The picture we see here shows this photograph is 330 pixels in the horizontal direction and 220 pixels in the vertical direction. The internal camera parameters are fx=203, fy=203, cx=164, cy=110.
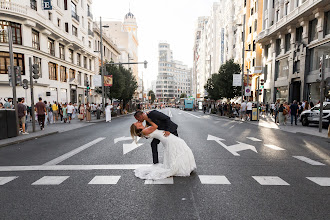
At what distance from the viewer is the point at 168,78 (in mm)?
163250

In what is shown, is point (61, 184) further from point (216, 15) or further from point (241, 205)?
point (216, 15)

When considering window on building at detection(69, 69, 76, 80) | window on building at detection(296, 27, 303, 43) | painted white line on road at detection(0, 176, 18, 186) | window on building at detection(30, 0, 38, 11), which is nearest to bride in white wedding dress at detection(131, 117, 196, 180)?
painted white line on road at detection(0, 176, 18, 186)

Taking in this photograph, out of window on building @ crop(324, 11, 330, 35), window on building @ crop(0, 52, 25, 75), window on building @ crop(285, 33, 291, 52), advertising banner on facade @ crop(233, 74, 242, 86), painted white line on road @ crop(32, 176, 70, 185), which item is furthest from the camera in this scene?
window on building @ crop(285, 33, 291, 52)

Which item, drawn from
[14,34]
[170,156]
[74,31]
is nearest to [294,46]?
[170,156]

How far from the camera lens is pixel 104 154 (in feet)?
21.8

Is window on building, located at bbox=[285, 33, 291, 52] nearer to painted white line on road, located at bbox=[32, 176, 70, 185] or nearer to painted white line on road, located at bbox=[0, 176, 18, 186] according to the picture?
painted white line on road, located at bbox=[32, 176, 70, 185]

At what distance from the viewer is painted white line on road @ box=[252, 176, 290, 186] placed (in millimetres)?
4086

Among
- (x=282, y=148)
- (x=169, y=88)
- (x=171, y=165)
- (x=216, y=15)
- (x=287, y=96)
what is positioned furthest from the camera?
(x=169, y=88)

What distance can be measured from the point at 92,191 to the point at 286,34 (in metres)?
30.9

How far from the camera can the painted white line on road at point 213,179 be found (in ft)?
13.7

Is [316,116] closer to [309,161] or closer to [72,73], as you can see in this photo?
[309,161]

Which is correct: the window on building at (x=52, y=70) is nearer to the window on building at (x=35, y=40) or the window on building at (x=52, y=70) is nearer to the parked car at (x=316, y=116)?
the window on building at (x=35, y=40)

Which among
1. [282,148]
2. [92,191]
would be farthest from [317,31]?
[92,191]

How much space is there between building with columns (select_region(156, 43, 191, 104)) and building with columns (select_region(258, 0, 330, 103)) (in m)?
131
